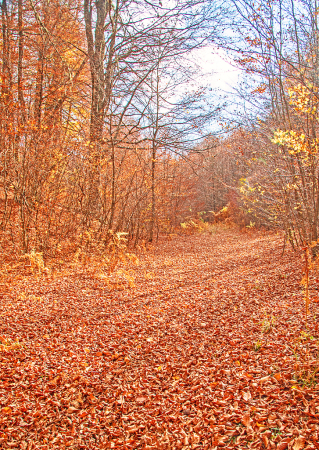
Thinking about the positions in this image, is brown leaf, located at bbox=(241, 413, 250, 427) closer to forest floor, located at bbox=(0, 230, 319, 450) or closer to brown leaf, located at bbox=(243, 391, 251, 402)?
forest floor, located at bbox=(0, 230, 319, 450)

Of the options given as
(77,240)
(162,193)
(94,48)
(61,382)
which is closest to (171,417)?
(61,382)

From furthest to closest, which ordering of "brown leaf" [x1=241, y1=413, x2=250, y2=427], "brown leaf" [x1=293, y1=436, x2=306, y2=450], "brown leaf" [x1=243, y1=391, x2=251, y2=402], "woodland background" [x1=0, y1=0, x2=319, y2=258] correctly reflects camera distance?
"woodland background" [x1=0, y1=0, x2=319, y2=258] → "brown leaf" [x1=243, y1=391, x2=251, y2=402] → "brown leaf" [x1=241, y1=413, x2=250, y2=427] → "brown leaf" [x1=293, y1=436, x2=306, y2=450]

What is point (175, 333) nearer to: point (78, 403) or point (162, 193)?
point (78, 403)

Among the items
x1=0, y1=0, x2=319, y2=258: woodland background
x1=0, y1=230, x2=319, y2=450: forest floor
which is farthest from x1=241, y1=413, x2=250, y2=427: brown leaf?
x1=0, y1=0, x2=319, y2=258: woodland background

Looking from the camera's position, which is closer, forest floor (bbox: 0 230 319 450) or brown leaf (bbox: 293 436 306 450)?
brown leaf (bbox: 293 436 306 450)

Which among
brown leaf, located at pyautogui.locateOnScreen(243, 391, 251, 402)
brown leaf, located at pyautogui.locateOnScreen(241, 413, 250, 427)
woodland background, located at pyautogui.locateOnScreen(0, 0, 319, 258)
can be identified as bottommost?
brown leaf, located at pyautogui.locateOnScreen(241, 413, 250, 427)

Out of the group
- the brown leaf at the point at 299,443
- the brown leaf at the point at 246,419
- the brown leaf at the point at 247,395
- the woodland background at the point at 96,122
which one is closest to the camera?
the brown leaf at the point at 299,443

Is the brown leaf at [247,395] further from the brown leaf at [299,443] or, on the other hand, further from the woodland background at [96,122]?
the woodland background at [96,122]

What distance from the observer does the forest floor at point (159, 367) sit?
2.25m

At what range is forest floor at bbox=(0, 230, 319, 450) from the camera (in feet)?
7.38

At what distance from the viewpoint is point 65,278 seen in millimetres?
6129

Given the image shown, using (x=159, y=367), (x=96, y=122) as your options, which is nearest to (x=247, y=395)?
(x=159, y=367)

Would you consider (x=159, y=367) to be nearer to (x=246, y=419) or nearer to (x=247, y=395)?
(x=247, y=395)

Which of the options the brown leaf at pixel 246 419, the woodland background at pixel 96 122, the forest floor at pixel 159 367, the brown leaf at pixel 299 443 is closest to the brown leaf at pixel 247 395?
the forest floor at pixel 159 367
